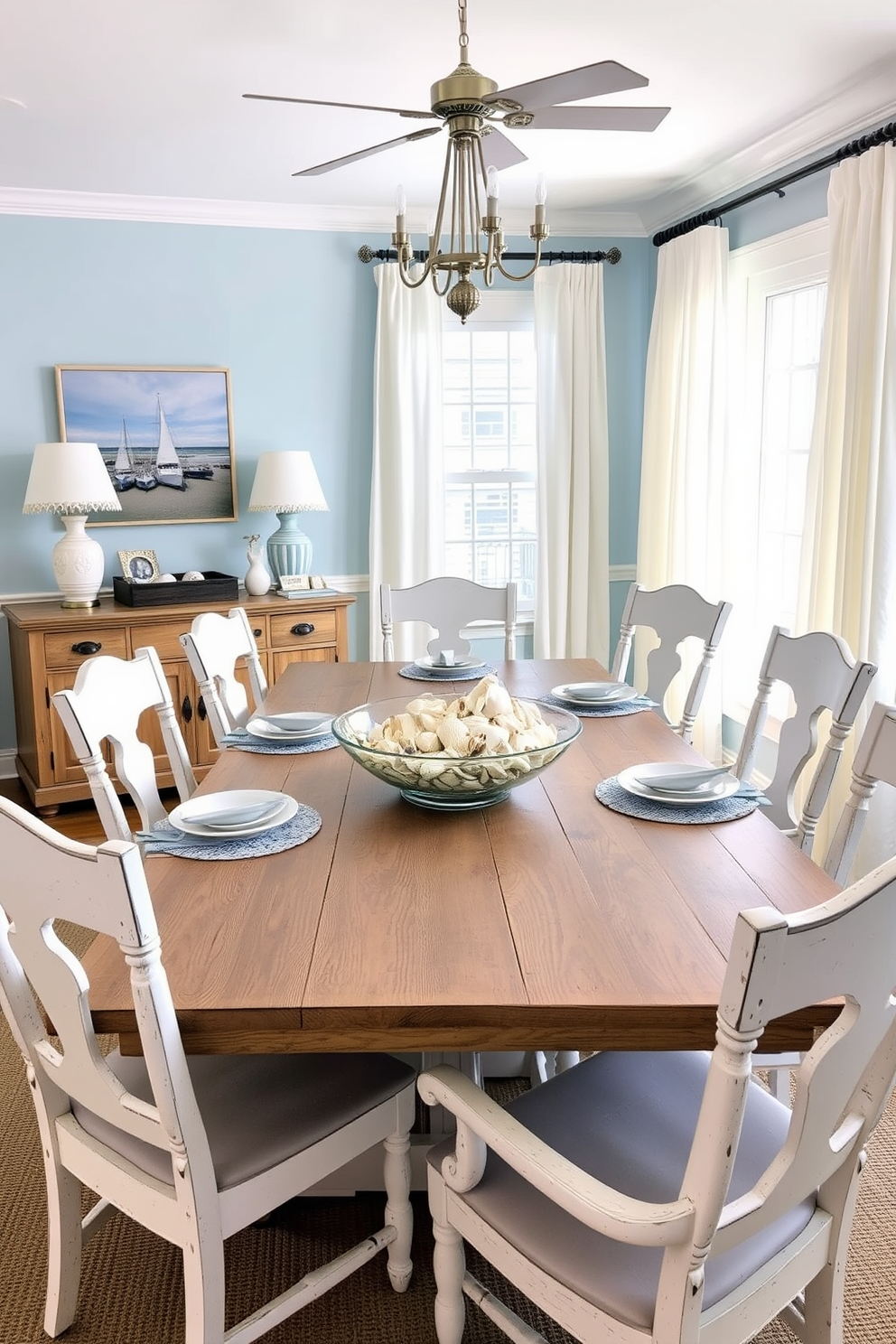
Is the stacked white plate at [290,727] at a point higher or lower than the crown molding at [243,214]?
lower

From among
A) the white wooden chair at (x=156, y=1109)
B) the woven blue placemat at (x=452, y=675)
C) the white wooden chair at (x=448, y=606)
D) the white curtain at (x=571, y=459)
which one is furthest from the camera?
the white curtain at (x=571, y=459)

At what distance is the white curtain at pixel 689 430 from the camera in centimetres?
426

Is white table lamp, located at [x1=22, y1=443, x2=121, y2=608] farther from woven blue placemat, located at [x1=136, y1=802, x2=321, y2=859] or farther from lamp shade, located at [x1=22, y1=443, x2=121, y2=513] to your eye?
woven blue placemat, located at [x1=136, y1=802, x2=321, y2=859]

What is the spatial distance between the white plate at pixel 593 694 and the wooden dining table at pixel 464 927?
51 centimetres

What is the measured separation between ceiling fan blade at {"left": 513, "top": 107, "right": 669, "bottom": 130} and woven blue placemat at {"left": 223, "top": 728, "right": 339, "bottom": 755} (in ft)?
4.57

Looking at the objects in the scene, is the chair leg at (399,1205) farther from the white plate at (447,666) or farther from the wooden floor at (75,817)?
the wooden floor at (75,817)

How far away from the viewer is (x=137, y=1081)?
156cm

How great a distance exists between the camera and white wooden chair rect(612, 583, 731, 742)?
2.72m

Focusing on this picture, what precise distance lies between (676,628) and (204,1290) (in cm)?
207

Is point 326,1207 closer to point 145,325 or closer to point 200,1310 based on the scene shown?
point 200,1310

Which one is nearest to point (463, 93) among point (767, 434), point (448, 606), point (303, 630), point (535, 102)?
point (535, 102)

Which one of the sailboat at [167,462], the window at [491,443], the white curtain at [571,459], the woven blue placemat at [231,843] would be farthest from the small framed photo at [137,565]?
the woven blue placemat at [231,843]

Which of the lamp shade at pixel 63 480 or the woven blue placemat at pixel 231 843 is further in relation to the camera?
the lamp shade at pixel 63 480

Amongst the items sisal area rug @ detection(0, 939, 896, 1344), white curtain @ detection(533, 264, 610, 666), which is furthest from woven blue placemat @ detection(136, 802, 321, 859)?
white curtain @ detection(533, 264, 610, 666)
